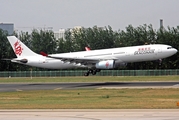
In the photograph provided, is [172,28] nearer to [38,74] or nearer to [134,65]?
[134,65]

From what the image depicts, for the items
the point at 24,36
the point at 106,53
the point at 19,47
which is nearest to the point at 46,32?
the point at 24,36

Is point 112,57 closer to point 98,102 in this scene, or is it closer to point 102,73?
point 102,73

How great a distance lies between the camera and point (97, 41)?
123500 millimetres

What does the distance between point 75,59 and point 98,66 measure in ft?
12.3

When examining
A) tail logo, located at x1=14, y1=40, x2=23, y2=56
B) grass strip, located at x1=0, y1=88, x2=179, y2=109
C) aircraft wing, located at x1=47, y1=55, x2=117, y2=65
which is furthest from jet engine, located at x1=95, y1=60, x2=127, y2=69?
grass strip, located at x1=0, y1=88, x2=179, y2=109

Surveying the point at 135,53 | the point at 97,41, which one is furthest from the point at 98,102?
the point at 97,41

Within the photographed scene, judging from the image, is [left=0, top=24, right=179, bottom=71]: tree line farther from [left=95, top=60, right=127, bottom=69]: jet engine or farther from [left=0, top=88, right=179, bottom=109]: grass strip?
[left=0, top=88, right=179, bottom=109]: grass strip

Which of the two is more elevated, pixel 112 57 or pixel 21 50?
pixel 21 50

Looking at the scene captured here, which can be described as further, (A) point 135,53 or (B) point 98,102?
(A) point 135,53
